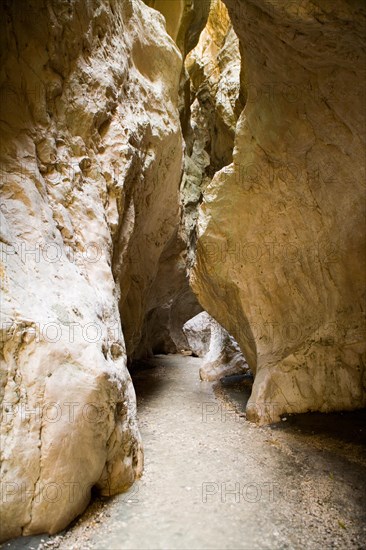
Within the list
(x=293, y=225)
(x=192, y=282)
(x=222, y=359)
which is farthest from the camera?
(x=222, y=359)

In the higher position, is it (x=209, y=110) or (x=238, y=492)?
(x=209, y=110)

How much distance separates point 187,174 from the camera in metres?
12.7

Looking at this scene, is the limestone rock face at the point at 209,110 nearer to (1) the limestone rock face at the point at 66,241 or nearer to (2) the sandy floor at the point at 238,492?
(1) the limestone rock face at the point at 66,241

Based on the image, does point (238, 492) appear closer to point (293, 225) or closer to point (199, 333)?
point (293, 225)

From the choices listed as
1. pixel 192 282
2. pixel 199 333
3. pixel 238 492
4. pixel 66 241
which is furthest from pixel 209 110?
pixel 238 492

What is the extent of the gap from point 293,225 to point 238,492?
13.7 ft

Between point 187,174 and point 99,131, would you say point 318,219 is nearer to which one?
point 99,131

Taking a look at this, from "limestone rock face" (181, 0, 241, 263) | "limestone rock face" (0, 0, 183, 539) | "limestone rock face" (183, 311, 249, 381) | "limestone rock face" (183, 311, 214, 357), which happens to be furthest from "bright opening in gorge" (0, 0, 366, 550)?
"limestone rock face" (183, 311, 214, 357)

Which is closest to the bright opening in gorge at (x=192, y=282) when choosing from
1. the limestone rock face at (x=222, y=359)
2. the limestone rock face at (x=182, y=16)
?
the limestone rock face at (x=222, y=359)

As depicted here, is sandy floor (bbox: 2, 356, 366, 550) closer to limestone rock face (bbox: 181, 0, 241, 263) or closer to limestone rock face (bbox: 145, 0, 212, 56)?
limestone rock face (bbox: 181, 0, 241, 263)

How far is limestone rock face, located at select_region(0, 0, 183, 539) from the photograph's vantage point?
2766mm

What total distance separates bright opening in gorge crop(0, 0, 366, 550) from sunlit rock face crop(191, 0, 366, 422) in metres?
0.03

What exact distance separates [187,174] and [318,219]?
7919 millimetres

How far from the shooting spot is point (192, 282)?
26.6 feet
